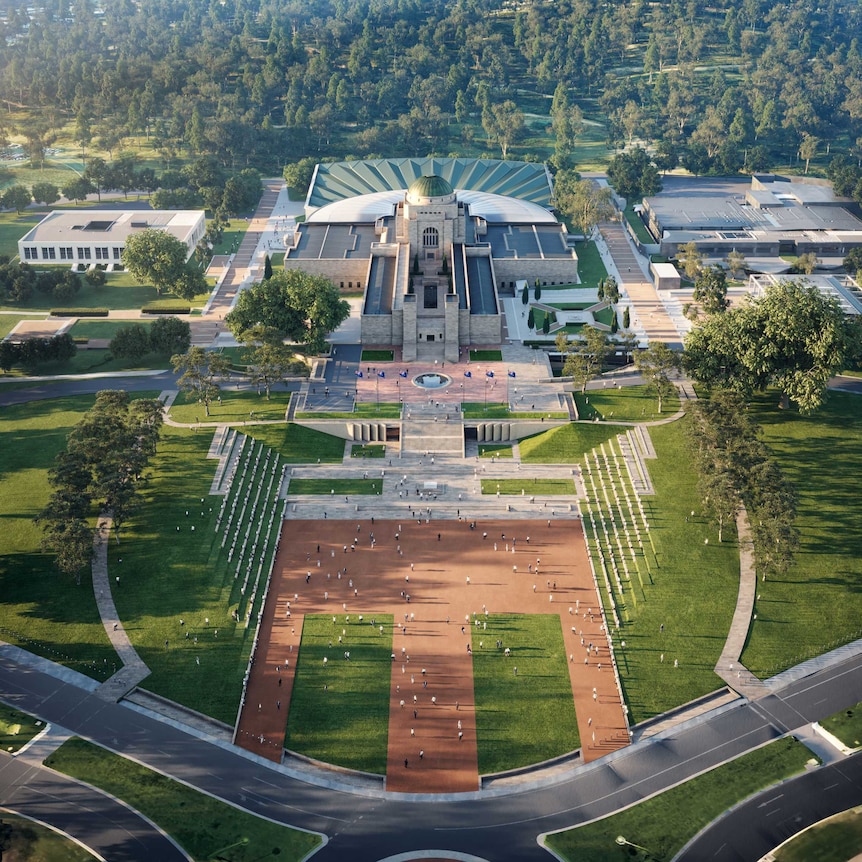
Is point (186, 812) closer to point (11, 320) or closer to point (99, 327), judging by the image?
point (99, 327)

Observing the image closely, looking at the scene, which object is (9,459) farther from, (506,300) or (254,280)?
(506,300)

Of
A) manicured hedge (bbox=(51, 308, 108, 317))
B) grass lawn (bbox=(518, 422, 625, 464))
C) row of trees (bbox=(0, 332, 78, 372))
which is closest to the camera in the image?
grass lawn (bbox=(518, 422, 625, 464))

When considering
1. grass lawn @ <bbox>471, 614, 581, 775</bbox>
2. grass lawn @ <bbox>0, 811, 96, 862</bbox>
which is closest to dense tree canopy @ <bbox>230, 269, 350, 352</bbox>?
grass lawn @ <bbox>471, 614, 581, 775</bbox>

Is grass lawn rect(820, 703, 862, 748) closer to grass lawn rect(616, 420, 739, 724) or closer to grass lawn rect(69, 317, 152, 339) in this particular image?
grass lawn rect(616, 420, 739, 724)

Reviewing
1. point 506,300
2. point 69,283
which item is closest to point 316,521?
point 506,300

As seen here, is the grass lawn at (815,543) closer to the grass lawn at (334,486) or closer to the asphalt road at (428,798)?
the asphalt road at (428,798)
